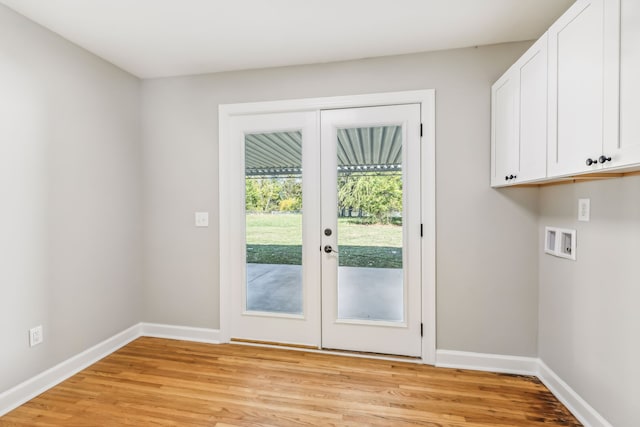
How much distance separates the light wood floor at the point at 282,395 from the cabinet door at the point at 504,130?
1.44 m

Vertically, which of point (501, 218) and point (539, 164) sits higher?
point (539, 164)

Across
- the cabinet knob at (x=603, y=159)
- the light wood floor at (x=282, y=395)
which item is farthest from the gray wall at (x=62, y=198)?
the cabinet knob at (x=603, y=159)

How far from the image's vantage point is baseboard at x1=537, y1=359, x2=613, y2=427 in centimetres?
180

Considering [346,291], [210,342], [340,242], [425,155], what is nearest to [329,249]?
[340,242]

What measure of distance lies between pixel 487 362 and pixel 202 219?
267 centimetres

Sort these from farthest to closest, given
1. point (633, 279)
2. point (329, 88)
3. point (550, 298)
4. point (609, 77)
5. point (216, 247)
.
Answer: point (216, 247), point (329, 88), point (550, 298), point (633, 279), point (609, 77)

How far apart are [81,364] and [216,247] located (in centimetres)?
133

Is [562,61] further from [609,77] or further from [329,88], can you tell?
[329,88]

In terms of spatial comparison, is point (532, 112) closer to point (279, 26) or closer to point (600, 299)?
point (600, 299)

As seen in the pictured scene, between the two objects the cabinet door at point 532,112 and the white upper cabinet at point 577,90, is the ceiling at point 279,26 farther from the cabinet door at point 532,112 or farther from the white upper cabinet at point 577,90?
the white upper cabinet at point 577,90

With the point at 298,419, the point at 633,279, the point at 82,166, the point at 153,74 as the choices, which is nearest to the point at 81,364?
the point at 82,166

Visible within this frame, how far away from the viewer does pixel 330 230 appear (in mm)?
2775

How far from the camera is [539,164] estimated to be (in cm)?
176

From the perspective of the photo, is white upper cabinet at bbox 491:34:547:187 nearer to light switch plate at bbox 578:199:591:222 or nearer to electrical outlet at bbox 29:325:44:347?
light switch plate at bbox 578:199:591:222
